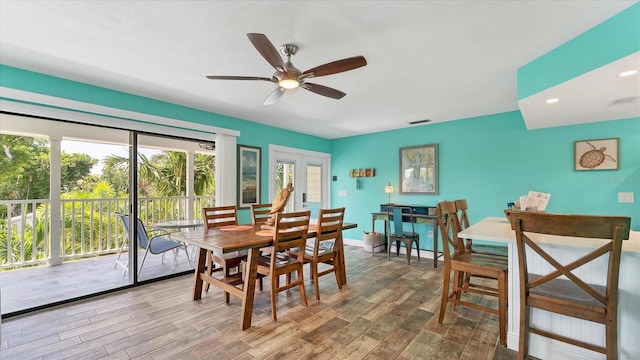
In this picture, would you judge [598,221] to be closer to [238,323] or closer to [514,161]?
[238,323]

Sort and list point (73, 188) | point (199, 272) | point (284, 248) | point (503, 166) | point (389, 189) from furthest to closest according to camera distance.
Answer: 1. point (389, 189)
2. point (73, 188)
3. point (503, 166)
4. point (199, 272)
5. point (284, 248)

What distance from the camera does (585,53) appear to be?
6.64ft

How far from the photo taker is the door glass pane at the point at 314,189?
230 inches

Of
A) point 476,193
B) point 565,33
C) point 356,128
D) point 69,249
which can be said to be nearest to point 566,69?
point 565,33

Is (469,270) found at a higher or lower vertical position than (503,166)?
lower

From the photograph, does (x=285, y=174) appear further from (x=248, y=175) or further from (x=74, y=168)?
(x=74, y=168)

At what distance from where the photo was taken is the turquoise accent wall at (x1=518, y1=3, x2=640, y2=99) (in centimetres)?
175

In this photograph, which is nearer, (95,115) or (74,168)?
(95,115)

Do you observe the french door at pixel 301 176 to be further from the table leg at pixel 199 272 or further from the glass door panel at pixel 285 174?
the table leg at pixel 199 272

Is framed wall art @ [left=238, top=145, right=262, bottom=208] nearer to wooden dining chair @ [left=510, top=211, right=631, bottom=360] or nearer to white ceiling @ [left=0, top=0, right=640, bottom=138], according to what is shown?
white ceiling @ [left=0, top=0, right=640, bottom=138]

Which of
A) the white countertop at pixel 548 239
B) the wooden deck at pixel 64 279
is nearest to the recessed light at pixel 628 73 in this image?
the white countertop at pixel 548 239

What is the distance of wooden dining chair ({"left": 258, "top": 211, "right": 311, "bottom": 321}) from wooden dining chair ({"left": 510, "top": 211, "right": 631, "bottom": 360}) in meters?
1.69

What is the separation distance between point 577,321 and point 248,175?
13.2 ft

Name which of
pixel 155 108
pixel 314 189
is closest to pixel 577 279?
pixel 155 108
